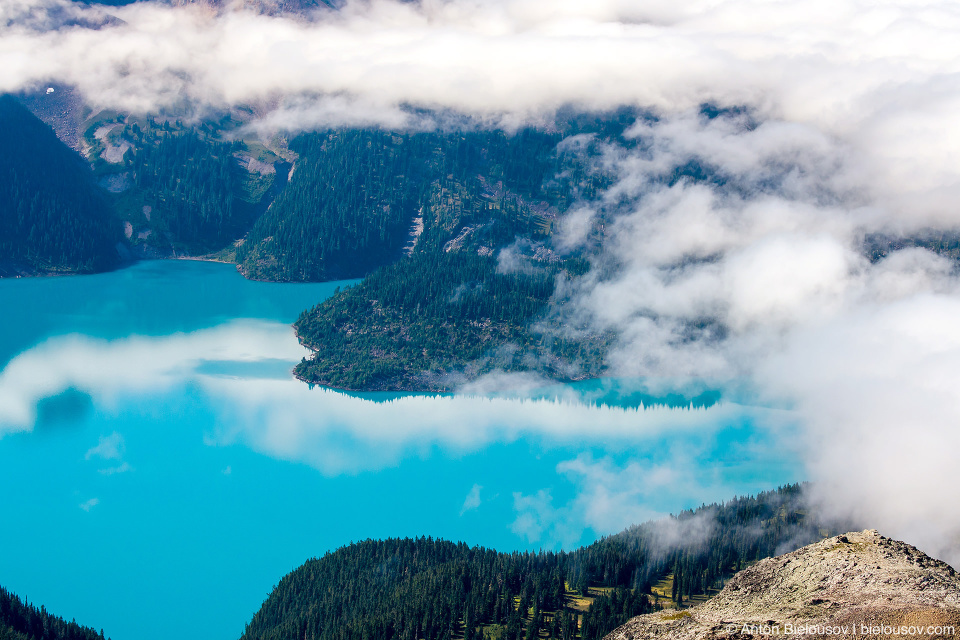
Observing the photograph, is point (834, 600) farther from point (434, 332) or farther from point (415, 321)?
point (415, 321)

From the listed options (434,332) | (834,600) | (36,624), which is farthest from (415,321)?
(834,600)

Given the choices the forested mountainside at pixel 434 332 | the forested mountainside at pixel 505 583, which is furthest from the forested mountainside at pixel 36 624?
the forested mountainside at pixel 434 332

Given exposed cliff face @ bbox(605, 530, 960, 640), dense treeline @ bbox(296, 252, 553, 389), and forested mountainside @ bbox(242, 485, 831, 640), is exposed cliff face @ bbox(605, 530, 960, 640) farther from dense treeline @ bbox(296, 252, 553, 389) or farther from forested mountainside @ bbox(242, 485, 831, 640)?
dense treeline @ bbox(296, 252, 553, 389)

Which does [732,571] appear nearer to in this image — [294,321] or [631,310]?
[631,310]

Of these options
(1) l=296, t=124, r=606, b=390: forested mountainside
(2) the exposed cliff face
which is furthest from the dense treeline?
(2) the exposed cliff face

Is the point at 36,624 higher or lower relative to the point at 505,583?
lower

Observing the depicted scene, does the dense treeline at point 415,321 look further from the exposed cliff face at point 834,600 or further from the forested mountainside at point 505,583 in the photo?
the exposed cliff face at point 834,600
